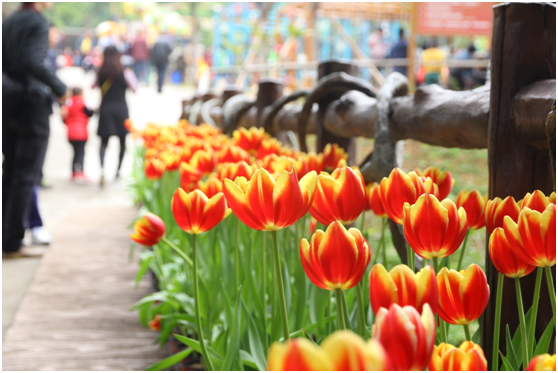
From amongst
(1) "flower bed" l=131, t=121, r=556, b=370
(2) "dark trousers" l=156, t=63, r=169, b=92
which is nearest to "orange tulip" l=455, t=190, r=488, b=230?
(1) "flower bed" l=131, t=121, r=556, b=370

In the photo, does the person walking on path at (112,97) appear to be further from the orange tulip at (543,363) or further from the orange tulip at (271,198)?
the orange tulip at (543,363)

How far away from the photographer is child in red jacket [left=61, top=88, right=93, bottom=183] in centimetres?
700

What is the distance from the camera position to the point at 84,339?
1800 mm

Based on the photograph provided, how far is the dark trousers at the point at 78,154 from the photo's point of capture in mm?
7066

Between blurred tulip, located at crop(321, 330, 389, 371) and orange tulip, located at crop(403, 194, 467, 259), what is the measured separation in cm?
29

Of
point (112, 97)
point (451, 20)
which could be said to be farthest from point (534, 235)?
point (451, 20)

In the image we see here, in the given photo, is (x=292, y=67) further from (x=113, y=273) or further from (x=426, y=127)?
(x=426, y=127)

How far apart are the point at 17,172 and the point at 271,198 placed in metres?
3.32

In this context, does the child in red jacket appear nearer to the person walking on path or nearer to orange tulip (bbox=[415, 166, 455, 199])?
the person walking on path

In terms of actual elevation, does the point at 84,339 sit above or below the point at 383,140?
below

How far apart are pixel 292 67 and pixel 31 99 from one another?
6770mm

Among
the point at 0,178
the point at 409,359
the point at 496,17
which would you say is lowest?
the point at 0,178

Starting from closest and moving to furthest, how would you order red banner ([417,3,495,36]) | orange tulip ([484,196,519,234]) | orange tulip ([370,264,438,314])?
orange tulip ([370,264,438,314]), orange tulip ([484,196,519,234]), red banner ([417,3,495,36])

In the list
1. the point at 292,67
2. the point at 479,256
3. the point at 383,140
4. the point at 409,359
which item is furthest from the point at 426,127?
the point at 292,67
